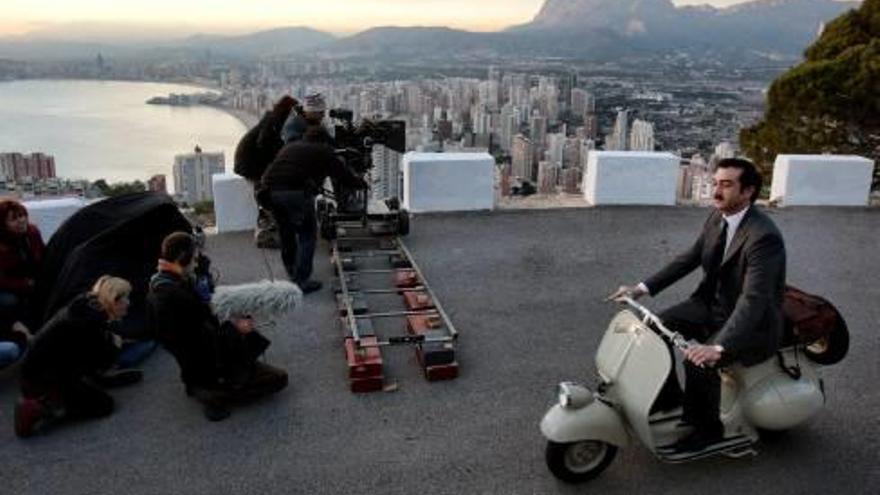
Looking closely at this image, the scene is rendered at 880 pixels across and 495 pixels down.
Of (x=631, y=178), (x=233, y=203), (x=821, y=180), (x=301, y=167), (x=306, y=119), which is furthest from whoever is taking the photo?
(x=821, y=180)

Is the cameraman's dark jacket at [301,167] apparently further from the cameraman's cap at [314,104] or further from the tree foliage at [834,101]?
the tree foliage at [834,101]

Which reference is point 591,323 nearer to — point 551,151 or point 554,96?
point 551,151

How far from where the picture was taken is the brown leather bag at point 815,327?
13.5 ft

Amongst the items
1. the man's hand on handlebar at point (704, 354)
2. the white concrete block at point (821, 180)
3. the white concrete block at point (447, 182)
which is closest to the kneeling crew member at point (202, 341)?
the man's hand on handlebar at point (704, 354)

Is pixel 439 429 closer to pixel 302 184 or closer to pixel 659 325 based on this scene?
pixel 659 325

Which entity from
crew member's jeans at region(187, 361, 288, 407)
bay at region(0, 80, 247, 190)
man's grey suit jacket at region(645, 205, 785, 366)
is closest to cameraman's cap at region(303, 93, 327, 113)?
crew member's jeans at region(187, 361, 288, 407)

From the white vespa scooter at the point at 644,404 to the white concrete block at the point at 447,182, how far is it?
18.6 feet

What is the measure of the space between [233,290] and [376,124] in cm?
335

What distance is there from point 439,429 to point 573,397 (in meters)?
1.07

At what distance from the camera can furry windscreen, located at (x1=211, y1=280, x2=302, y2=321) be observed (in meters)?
5.14

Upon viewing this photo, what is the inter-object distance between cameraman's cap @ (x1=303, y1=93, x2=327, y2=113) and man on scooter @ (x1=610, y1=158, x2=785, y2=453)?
3.89 metres

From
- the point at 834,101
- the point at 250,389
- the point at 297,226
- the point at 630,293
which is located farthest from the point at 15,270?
the point at 834,101

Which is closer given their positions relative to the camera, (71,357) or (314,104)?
(71,357)

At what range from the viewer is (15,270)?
5.55 metres
